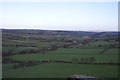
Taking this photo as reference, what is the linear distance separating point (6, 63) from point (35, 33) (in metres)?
8.19

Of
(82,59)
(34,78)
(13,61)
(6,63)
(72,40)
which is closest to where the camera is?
(34,78)

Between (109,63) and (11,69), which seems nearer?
(11,69)

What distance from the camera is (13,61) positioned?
7.39 metres

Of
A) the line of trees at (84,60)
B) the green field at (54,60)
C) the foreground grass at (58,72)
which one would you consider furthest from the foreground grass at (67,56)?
the foreground grass at (58,72)

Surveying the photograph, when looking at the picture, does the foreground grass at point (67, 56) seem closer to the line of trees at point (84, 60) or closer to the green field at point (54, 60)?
the green field at point (54, 60)

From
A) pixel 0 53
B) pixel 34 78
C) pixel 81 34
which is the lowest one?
A: pixel 34 78

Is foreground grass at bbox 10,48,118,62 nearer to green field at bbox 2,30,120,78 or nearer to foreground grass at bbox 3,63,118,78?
green field at bbox 2,30,120,78

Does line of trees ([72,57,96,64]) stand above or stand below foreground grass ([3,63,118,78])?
above

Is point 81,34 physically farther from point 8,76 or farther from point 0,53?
point 8,76

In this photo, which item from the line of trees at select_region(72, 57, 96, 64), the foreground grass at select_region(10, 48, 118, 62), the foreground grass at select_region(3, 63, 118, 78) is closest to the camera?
the foreground grass at select_region(3, 63, 118, 78)

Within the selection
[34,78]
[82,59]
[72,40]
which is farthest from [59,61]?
[72,40]

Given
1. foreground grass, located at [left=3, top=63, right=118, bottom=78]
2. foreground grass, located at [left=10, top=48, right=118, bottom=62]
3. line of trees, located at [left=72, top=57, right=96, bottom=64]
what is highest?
foreground grass, located at [left=10, top=48, right=118, bottom=62]

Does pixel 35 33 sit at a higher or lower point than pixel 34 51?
higher

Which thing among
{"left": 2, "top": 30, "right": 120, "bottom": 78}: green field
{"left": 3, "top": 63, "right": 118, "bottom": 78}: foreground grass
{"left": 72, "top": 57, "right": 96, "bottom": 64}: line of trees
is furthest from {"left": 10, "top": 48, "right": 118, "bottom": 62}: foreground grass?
{"left": 3, "top": 63, "right": 118, "bottom": 78}: foreground grass
